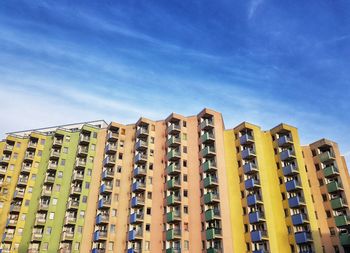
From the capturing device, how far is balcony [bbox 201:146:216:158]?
66562 mm

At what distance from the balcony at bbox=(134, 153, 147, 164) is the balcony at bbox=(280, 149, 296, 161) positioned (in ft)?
90.0

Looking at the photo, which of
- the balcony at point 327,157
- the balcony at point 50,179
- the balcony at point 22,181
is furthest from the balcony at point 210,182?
the balcony at point 22,181

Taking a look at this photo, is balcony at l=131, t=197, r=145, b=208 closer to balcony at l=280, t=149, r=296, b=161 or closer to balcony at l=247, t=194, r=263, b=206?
balcony at l=247, t=194, r=263, b=206

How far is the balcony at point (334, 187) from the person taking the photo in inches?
2406

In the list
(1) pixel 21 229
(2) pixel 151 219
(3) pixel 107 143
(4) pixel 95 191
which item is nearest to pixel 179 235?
(2) pixel 151 219

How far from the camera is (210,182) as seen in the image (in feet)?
205

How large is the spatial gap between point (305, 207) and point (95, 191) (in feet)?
134

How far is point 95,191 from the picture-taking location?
7044 cm

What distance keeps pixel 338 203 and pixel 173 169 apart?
3035 cm

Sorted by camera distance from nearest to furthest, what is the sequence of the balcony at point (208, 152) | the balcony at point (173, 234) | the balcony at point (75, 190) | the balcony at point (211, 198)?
1. the balcony at point (173, 234)
2. the balcony at point (211, 198)
3. the balcony at point (208, 152)
4. the balcony at point (75, 190)

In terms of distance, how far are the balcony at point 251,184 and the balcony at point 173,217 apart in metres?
13.4

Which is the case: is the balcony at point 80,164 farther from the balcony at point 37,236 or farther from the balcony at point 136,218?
the balcony at point 136,218

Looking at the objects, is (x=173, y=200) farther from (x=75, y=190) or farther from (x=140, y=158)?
(x=75, y=190)

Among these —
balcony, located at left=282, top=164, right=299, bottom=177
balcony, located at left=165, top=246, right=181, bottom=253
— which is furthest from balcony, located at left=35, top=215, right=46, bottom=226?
balcony, located at left=282, top=164, right=299, bottom=177
